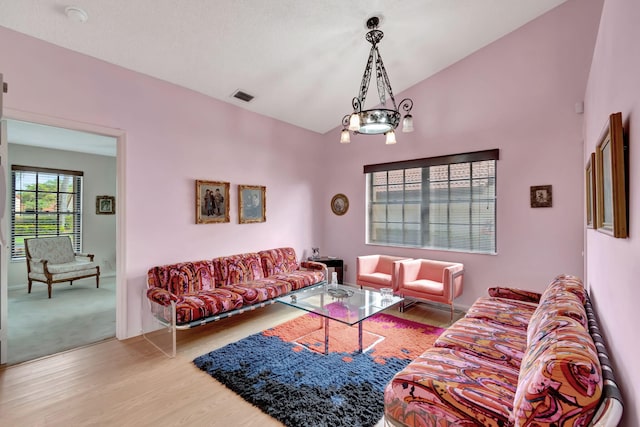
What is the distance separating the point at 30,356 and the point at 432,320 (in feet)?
14.1

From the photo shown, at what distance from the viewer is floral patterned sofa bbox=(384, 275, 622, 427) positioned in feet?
3.72

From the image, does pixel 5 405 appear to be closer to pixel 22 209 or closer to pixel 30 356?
pixel 30 356

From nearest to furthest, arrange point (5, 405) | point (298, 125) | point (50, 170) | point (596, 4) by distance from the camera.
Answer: point (5, 405), point (596, 4), point (298, 125), point (50, 170)

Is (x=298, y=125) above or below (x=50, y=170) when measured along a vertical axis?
above

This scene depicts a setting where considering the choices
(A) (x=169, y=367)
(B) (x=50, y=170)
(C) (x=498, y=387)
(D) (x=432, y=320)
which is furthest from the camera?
(B) (x=50, y=170)

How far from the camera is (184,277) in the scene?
3.67 m

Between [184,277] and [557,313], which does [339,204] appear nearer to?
[184,277]

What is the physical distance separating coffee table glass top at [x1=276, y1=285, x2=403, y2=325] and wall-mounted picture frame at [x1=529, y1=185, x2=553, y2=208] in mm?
2071

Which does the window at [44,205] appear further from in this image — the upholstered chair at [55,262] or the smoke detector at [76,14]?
the smoke detector at [76,14]

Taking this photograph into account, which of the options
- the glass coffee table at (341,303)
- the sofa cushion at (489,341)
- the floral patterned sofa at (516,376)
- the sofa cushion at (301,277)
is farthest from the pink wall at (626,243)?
the sofa cushion at (301,277)

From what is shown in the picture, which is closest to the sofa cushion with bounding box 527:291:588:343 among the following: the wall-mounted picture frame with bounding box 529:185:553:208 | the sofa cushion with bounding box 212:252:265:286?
the wall-mounted picture frame with bounding box 529:185:553:208

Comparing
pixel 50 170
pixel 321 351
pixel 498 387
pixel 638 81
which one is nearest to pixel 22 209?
pixel 50 170

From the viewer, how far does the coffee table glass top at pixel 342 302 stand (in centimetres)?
297

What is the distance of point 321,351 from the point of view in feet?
9.98
